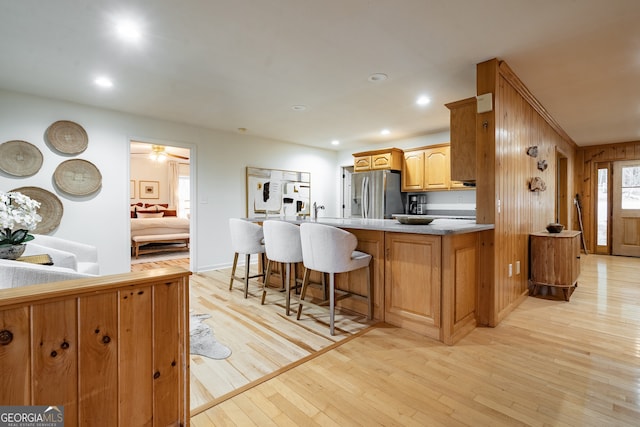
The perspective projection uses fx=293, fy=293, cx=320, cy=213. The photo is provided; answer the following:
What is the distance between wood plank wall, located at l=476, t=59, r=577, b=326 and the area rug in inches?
89.6

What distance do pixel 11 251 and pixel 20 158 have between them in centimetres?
236

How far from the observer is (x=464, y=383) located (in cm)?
178

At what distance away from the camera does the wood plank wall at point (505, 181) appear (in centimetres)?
262

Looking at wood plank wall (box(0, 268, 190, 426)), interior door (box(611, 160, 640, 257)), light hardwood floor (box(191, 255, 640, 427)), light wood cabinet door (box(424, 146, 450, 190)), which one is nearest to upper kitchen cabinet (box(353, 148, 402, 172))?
light wood cabinet door (box(424, 146, 450, 190))

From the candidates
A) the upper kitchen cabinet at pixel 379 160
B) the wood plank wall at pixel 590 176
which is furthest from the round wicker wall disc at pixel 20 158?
the wood plank wall at pixel 590 176

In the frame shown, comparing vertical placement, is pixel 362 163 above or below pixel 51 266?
above

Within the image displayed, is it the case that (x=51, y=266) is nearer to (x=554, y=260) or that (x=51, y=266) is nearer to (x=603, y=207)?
(x=554, y=260)

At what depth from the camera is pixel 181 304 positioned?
4.24 ft

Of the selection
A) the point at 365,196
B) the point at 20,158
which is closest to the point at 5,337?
the point at 20,158

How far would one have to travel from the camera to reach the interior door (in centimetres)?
603

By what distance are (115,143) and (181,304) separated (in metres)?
3.79

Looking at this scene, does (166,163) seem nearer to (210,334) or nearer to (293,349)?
(210,334)

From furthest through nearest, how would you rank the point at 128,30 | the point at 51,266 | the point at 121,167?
1. the point at 121,167
2. the point at 128,30
3. the point at 51,266

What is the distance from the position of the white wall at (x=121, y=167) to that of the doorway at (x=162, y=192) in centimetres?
238
